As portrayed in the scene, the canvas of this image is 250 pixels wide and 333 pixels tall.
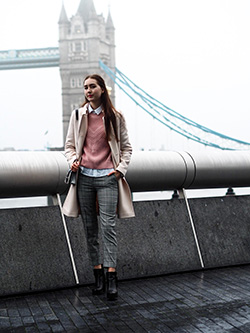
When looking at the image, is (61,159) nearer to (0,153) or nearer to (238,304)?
(0,153)

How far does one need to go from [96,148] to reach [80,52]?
72877 millimetres

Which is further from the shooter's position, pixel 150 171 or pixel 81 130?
pixel 150 171

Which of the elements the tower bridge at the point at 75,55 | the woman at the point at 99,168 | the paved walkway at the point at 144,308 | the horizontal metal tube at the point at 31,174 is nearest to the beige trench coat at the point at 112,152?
the woman at the point at 99,168

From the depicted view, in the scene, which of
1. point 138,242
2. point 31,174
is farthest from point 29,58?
point 31,174

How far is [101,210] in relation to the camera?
2934 millimetres

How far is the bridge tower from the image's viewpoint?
73.1 meters

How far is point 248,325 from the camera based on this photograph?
2.33m

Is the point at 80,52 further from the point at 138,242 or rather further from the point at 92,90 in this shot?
the point at 92,90

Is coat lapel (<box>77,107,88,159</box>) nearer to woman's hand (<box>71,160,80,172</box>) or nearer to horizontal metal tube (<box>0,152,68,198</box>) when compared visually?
woman's hand (<box>71,160,80,172</box>)

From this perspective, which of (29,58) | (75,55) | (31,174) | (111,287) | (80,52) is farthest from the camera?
(80,52)

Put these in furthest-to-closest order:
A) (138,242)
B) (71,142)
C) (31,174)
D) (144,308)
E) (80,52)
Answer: (80,52)
(138,242)
(31,174)
(71,142)
(144,308)

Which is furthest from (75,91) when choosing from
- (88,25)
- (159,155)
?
(159,155)

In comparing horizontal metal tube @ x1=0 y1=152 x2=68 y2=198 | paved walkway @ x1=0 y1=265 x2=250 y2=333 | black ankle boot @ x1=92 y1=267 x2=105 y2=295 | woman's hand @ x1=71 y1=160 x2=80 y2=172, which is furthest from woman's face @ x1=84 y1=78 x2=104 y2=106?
paved walkway @ x1=0 y1=265 x2=250 y2=333

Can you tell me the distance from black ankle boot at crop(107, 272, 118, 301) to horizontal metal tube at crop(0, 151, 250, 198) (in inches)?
24.7
